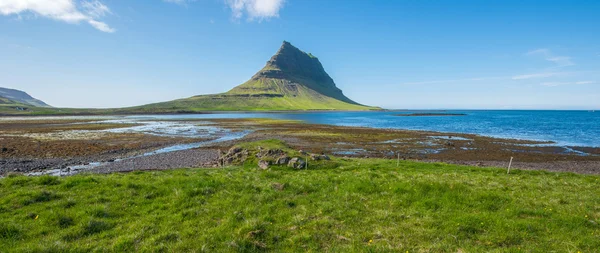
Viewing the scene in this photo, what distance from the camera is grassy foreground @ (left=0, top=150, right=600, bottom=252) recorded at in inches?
351

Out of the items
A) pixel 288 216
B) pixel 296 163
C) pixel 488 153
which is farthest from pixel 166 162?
pixel 488 153

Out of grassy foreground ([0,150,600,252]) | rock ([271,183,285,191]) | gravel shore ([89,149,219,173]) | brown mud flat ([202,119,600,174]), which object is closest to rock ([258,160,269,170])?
grassy foreground ([0,150,600,252])

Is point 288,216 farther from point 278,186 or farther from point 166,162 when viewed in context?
point 166,162

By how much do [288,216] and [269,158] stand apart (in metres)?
14.5

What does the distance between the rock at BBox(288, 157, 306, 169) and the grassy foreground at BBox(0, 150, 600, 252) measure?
7628 millimetres

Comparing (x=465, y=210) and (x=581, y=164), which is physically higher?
(x=465, y=210)

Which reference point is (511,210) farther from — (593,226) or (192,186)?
(192,186)

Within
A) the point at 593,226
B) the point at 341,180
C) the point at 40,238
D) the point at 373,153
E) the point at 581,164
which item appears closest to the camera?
the point at 40,238

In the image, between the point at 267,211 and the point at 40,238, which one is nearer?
the point at 40,238

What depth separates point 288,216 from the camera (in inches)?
441

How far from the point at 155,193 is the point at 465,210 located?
14.5m

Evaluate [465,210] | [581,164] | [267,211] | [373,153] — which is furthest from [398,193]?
[581,164]

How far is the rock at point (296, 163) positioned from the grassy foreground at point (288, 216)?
7.63 metres

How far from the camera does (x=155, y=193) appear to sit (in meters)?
13.5
